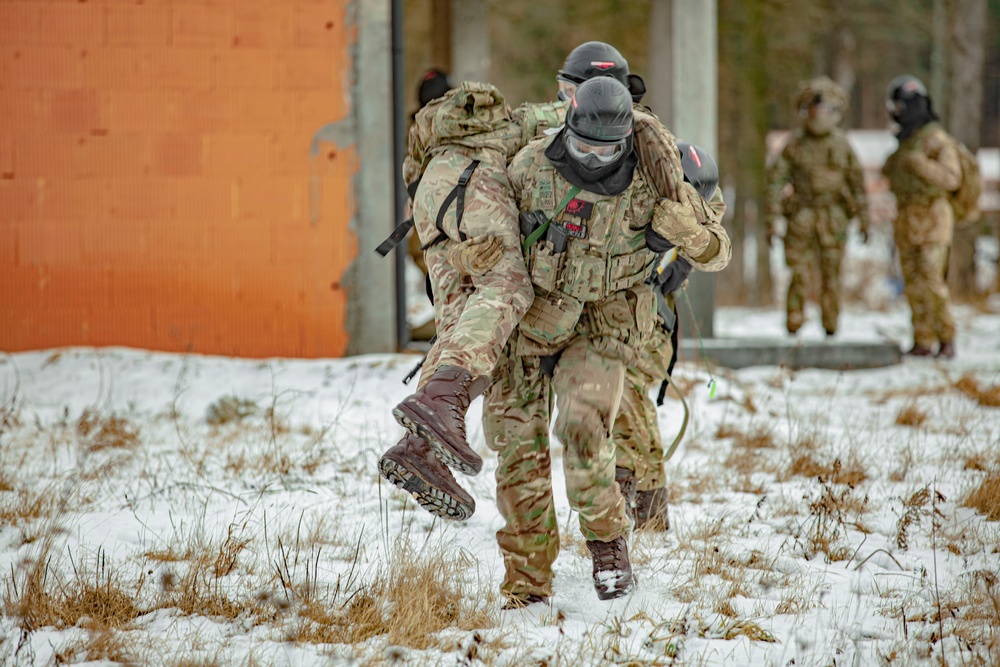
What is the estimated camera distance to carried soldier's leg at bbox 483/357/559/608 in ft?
10.5

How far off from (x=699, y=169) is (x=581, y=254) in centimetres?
67

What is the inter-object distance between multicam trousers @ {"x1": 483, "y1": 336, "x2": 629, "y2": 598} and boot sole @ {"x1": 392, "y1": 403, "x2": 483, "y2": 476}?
455 mm

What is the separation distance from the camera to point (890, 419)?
6.18 meters

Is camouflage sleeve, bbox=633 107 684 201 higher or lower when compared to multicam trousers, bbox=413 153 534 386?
higher

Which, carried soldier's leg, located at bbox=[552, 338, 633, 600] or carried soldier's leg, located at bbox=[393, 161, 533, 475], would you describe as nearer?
carried soldier's leg, located at bbox=[393, 161, 533, 475]

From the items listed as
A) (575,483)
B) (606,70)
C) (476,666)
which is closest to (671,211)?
(575,483)

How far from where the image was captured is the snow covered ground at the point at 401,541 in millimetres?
2914

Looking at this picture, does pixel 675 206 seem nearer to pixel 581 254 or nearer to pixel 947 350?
pixel 581 254

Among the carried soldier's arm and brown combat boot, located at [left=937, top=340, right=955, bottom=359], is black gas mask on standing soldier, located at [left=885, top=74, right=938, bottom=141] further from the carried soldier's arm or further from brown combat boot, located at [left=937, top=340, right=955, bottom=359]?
the carried soldier's arm

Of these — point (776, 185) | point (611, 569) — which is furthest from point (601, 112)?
point (776, 185)

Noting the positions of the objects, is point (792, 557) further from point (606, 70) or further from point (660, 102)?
point (660, 102)

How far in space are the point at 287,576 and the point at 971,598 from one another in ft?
A: 7.18

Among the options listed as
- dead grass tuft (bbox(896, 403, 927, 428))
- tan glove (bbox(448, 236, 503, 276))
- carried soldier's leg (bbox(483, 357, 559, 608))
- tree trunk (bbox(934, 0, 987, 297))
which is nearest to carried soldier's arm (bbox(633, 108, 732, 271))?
tan glove (bbox(448, 236, 503, 276))

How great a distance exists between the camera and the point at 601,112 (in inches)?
115
